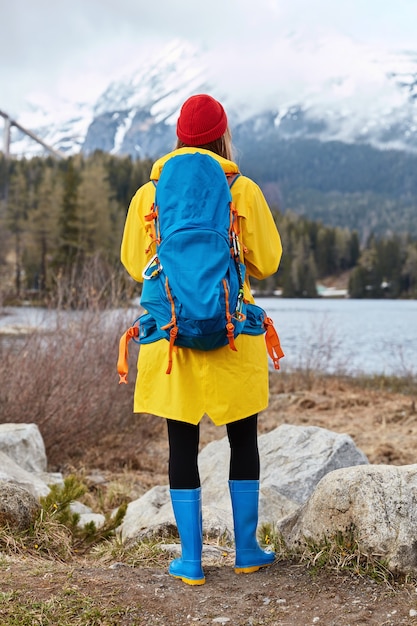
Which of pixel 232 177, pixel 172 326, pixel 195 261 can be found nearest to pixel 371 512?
→ pixel 172 326

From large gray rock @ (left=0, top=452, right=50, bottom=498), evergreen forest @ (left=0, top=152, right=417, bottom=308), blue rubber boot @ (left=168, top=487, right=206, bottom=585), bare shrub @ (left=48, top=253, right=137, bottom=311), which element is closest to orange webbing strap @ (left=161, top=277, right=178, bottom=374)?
blue rubber boot @ (left=168, top=487, right=206, bottom=585)

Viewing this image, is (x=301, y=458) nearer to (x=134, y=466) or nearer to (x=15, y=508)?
(x=15, y=508)

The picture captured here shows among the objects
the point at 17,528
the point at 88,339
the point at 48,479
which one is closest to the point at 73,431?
the point at 88,339

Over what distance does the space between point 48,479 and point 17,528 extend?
2396 mm

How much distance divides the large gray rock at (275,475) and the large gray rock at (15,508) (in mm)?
702

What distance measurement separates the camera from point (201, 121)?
10.5 feet

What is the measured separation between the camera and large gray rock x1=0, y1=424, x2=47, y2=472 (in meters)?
6.50

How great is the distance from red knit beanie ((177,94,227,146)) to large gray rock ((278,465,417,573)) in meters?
1.65

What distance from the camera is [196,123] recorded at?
320 centimetres

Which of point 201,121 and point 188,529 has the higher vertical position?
point 201,121

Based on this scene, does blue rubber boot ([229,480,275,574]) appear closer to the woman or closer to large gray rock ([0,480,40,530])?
the woman

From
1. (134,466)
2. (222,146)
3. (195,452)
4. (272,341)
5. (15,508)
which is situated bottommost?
(134,466)

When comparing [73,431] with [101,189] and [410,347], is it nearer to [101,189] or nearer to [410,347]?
[410,347]

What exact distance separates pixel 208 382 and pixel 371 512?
912 millimetres
